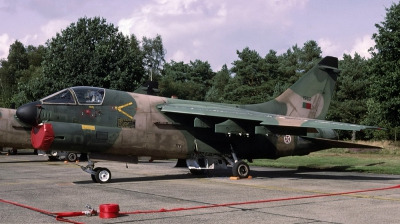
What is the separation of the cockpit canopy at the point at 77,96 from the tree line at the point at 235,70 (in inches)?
772

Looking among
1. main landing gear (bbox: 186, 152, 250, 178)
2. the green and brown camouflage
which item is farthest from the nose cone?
the green and brown camouflage

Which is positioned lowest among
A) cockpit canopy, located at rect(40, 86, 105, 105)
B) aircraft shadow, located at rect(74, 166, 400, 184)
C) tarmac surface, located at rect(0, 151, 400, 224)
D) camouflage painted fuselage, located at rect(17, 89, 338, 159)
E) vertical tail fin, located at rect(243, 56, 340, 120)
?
tarmac surface, located at rect(0, 151, 400, 224)

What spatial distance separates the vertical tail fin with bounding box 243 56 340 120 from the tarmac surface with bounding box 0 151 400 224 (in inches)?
169

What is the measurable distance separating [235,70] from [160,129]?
5819 centimetres

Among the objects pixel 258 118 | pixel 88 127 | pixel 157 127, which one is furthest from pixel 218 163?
pixel 88 127

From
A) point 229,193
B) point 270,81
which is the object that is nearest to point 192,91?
point 270,81

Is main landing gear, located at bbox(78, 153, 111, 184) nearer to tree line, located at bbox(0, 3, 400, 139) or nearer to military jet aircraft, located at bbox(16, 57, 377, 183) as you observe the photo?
military jet aircraft, located at bbox(16, 57, 377, 183)

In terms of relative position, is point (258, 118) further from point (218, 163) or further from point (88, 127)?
point (88, 127)

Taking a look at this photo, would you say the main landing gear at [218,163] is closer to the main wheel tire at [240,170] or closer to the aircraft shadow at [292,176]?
the main wheel tire at [240,170]

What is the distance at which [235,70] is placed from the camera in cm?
7325

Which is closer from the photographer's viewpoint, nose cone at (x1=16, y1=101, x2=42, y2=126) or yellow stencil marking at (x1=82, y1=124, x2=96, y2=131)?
nose cone at (x1=16, y1=101, x2=42, y2=126)

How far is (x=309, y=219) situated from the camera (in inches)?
329

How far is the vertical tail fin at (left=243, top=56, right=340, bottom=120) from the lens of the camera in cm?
1952

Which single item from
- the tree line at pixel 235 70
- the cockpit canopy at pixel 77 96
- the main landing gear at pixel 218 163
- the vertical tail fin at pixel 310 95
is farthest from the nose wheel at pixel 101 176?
the tree line at pixel 235 70
